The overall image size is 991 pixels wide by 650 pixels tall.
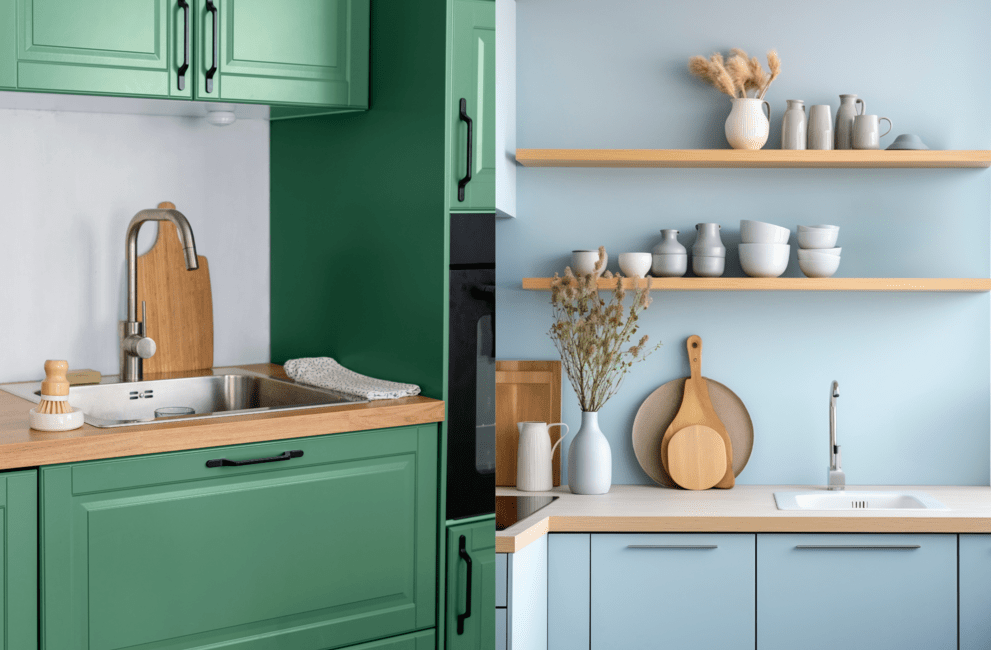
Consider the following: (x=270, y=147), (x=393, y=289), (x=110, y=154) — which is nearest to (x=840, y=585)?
(x=393, y=289)

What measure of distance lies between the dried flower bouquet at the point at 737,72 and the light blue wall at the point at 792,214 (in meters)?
0.11

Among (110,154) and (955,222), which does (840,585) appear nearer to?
(955,222)

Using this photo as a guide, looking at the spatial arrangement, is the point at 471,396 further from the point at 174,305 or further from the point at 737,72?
the point at 737,72

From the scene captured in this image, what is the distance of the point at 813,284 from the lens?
275 centimetres

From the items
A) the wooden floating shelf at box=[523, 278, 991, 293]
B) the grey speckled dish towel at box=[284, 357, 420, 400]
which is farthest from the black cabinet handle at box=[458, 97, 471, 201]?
the wooden floating shelf at box=[523, 278, 991, 293]

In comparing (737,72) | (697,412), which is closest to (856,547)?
(697,412)

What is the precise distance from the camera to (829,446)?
2943mm

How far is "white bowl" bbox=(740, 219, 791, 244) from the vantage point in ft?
9.11

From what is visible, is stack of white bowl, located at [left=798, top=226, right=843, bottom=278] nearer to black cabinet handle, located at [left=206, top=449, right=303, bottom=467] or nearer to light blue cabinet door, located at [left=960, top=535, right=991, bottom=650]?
light blue cabinet door, located at [left=960, top=535, right=991, bottom=650]

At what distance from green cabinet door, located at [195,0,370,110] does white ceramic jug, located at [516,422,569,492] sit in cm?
110

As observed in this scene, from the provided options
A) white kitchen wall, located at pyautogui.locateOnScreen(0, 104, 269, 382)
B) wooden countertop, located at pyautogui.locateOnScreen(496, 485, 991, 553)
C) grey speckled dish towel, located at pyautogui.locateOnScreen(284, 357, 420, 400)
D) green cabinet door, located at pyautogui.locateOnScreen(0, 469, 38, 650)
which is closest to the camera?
green cabinet door, located at pyautogui.locateOnScreen(0, 469, 38, 650)

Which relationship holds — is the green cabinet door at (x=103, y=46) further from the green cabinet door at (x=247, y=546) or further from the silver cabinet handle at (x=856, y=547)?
the silver cabinet handle at (x=856, y=547)

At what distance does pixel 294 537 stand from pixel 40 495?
50cm

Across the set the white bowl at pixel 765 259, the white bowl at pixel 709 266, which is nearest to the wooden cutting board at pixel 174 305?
the white bowl at pixel 709 266
